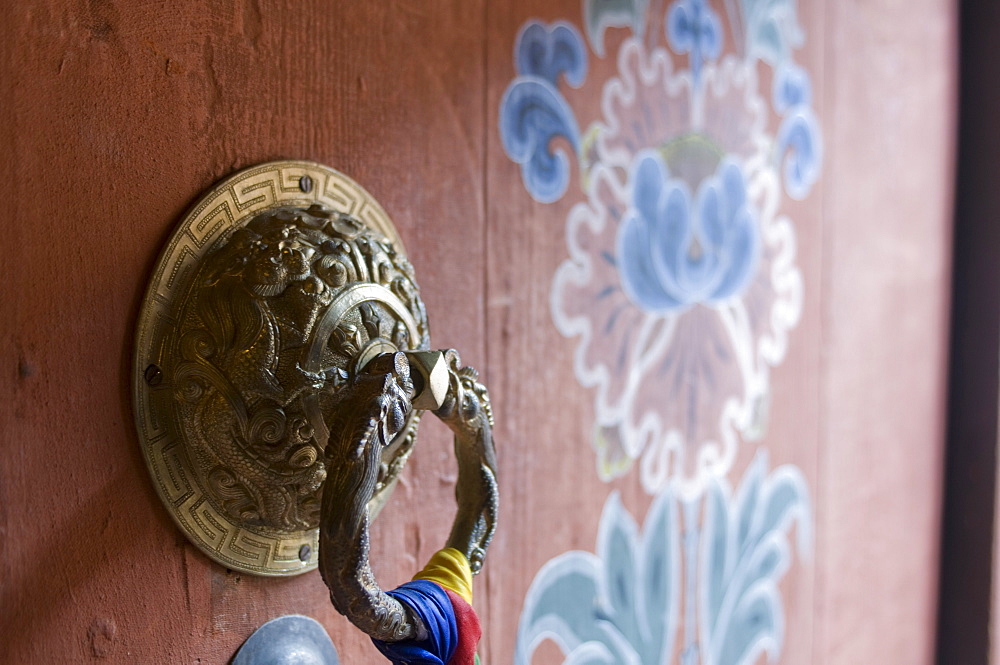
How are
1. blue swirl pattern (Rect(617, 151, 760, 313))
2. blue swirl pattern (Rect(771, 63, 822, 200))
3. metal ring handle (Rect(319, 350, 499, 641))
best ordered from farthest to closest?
blue swirl pattern (Rect(771, 63, 822, 200)) < blue swirl pattern (Rect(617, 151, 760, 313)) < metal ring handle (Rect(319, 350, 499, 641))

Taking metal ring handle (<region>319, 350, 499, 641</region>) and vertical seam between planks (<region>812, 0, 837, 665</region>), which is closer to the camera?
metal ring handle (<region>319, 350, 499, 641</region>)

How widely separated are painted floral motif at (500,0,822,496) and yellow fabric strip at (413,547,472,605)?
0.22m

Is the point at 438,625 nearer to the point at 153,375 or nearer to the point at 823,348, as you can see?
the point at 153,375

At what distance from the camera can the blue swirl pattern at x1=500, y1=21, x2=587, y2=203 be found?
1.75 ft

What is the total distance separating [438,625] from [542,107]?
33 cm

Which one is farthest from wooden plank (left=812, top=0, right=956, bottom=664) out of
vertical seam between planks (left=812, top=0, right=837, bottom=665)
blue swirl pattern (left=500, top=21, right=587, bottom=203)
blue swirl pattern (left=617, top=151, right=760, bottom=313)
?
blue swirl pattern (left=500, top=21, right=587, bottom=203)

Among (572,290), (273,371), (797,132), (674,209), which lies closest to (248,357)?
(273,371)

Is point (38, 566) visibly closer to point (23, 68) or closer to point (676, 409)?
point (23, 68)

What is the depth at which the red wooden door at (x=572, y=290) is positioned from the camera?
35 centimetres

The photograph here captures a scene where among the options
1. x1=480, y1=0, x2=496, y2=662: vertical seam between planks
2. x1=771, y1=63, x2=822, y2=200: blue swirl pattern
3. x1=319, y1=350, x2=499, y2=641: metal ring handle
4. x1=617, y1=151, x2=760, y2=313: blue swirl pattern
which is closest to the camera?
x1=319, y1=350, x2=499, y2=641: metal ring handle

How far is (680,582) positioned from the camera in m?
0.67

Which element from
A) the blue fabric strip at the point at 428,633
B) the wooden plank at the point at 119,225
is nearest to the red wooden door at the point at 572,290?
the wooden plank at the point at 119,225

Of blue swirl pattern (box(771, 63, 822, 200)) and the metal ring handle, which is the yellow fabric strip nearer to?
the metal ring handle

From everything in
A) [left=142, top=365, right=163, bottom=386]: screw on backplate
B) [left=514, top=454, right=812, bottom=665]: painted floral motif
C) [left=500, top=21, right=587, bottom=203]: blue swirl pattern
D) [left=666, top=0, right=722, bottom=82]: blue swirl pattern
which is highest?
[left=666, top=0, right=722, bottom=82]: blue swirl pattern
